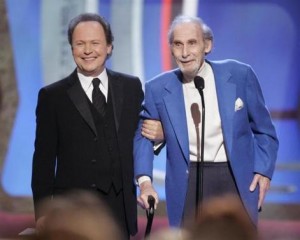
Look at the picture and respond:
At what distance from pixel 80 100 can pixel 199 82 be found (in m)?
0.51

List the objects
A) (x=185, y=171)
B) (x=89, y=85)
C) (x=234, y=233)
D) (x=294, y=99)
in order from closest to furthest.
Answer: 1. (x=234, y=233)
2. (x=185, y=171)
3. (x=89, y=85)
4. (x=294, y=99)

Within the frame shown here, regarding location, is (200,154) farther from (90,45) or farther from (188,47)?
(90,45)

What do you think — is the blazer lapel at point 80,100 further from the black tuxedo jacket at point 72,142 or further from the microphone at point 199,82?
the microphone at point 199,82

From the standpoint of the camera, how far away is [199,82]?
2.58 m

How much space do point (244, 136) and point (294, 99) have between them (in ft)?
5.62

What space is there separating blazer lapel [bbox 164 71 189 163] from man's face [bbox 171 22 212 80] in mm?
71

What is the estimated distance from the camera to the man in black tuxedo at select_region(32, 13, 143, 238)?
2.80 m

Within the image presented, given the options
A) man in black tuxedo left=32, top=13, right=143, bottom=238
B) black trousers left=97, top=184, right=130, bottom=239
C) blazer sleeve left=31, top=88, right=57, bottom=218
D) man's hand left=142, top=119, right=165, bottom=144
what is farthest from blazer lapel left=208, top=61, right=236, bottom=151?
blazer sleeve left=31, top=88, right=57, bottom=218

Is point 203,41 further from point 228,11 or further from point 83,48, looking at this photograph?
point 228,11

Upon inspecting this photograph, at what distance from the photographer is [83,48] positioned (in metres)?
2.79

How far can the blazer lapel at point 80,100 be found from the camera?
9.28 feet

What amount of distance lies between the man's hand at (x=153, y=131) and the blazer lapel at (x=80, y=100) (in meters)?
0.20

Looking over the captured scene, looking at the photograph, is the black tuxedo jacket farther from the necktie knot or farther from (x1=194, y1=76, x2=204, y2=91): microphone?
(x1=194, y1=76, x2=204, y2=91): microphone

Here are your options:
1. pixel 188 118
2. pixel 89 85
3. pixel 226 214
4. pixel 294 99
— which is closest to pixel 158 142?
pixel 188 118
